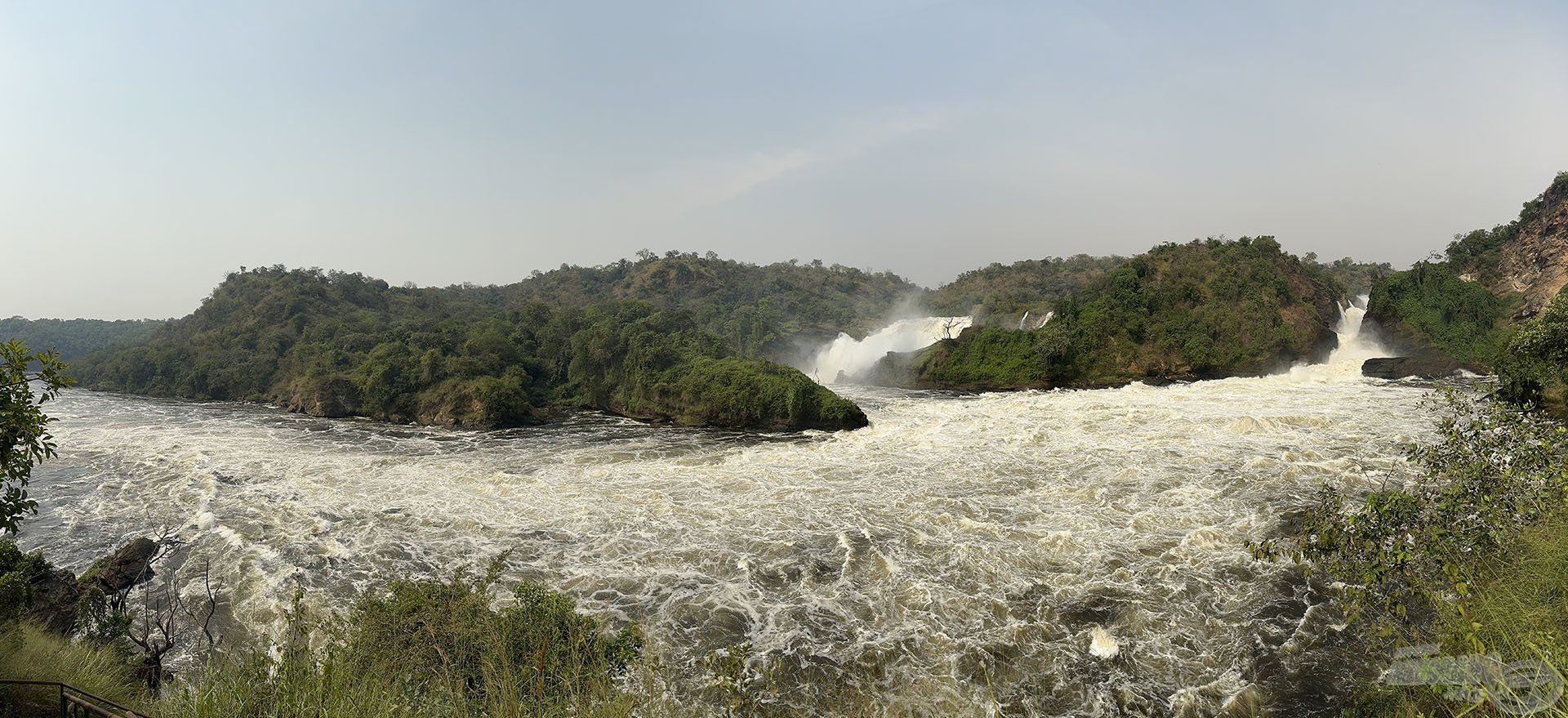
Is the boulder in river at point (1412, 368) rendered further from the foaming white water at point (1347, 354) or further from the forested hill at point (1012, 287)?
the forested hill at point (1012, 287)

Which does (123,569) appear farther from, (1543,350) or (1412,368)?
(1412,368)

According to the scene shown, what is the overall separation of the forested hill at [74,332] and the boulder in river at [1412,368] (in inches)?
4805

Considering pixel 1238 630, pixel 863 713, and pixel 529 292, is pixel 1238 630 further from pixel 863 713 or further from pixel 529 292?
pixel 529 292

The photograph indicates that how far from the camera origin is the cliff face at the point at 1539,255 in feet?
103

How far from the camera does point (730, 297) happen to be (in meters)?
83.8

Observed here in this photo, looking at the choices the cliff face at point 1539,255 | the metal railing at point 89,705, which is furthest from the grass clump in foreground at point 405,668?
the cliff face at point 1539,255

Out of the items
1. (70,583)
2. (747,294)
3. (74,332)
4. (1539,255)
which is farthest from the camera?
(74,332)

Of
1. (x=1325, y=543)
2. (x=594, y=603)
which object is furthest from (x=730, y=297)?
(x=1325, y=543)

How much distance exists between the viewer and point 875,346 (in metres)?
47.8

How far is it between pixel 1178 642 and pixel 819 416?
680 inches

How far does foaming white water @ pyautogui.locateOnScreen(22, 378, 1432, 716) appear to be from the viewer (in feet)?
27.0

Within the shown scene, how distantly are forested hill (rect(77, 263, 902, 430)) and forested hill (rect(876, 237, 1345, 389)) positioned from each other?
14909 mm

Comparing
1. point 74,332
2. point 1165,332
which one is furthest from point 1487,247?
point 74,332

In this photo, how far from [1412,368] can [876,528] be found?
107 feet
